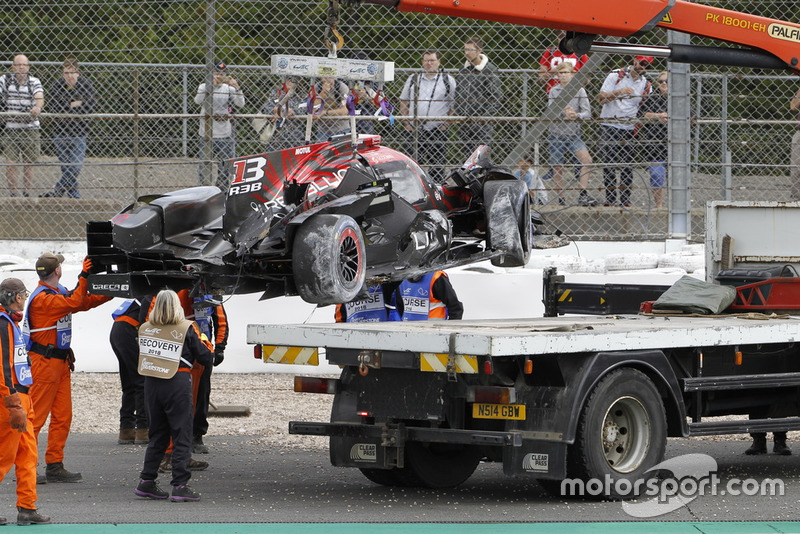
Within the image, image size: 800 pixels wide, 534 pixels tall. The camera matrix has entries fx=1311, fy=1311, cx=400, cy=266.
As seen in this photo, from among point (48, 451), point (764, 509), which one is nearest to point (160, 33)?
point (48, 451)

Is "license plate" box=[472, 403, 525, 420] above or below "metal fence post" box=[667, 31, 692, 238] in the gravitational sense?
below

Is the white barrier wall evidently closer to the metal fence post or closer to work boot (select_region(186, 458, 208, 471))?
the metal fence post

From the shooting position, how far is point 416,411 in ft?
26.3

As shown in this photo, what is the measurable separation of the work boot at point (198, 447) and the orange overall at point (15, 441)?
2.57 m

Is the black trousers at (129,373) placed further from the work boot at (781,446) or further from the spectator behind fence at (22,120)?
the work boot at (781,446)

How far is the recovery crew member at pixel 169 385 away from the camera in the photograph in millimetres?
8273

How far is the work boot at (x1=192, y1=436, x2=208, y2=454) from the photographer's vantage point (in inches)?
409

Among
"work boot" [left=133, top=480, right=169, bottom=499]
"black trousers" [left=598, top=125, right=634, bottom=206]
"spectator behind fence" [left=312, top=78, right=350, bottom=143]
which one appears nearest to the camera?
"work boot" [left=133, top=480, right=169, bottom=499]

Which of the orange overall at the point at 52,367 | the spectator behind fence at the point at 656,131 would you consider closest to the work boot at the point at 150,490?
the orange overall at the point at 52,367

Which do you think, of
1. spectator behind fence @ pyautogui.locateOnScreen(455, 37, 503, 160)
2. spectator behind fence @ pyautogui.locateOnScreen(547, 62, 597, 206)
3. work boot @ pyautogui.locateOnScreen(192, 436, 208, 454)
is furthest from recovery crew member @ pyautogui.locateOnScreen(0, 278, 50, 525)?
spectator behind fence @ pyautogui.locateOnScreen(547, 62, 597, 206)

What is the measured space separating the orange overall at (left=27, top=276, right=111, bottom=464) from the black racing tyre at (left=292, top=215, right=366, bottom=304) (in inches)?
65.5

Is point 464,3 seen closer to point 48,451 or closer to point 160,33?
point 48,451

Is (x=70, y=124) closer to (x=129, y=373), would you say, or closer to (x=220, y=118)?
(x=220, y=118)

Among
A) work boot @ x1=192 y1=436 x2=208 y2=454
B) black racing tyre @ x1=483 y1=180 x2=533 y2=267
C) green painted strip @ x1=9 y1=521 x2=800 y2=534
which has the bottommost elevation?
green painted strip @ x1=9 y1=521 x2=800 y2=534
